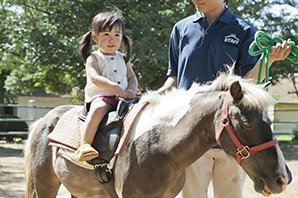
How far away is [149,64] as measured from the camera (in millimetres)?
12680

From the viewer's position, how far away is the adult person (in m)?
2.87

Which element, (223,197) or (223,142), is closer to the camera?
(223,142)

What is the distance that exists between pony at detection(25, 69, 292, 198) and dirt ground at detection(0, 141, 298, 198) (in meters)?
4.37

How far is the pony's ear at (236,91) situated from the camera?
7.14 ft

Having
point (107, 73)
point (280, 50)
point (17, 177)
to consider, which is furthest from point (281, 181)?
point (17, 177)

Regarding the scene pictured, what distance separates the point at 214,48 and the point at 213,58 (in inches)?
3.1

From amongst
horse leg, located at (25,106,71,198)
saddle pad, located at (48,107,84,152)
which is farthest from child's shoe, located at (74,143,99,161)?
horse leg, located at (25,106,71,198)

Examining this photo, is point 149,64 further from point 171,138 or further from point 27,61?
point 171,138

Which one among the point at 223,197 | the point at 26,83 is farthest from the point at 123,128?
the point at 26,83

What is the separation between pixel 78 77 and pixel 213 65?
36.6ft

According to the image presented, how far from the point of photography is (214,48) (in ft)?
9.48

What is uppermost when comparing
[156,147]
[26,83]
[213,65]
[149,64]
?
[213,65]

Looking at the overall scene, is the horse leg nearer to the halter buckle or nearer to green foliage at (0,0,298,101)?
the halter buckle

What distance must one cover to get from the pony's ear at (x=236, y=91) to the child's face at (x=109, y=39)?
51.1 inches
